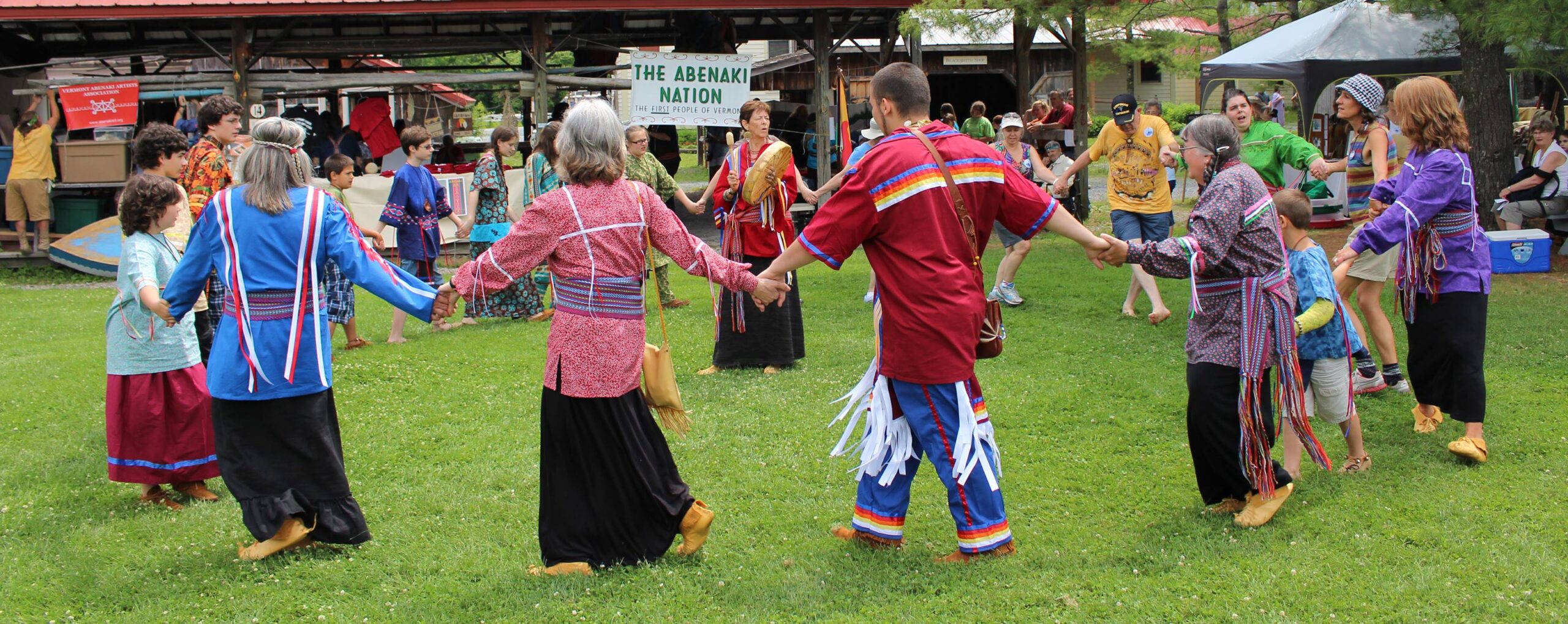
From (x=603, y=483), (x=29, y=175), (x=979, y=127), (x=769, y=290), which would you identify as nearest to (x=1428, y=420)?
(x=769, y=290)

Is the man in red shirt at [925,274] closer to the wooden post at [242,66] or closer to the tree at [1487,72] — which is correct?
the tree at [1487,72]

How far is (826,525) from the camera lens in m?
4.86

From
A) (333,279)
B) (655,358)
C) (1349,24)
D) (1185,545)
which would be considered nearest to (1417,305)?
(1185,545)

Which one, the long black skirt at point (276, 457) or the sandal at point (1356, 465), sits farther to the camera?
the sandal at point (1356, 465)

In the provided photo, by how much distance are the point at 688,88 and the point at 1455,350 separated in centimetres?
1067

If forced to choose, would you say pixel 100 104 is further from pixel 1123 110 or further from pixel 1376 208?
pixel 1376 208

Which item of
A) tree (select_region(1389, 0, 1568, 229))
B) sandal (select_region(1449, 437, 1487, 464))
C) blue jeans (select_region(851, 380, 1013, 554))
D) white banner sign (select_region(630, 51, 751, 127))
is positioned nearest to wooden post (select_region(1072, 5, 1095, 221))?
white banner sign (select_region(630, 51, 751, 127))

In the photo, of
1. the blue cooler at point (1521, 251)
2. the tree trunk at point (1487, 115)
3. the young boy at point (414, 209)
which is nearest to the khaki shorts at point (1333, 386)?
the young boy at point (414, 209)

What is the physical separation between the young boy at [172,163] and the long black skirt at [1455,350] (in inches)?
228

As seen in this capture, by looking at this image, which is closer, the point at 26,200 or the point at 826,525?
the point at 826,525

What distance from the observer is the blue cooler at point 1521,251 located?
1062 cm

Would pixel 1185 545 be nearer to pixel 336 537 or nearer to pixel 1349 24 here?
pixel 336 537

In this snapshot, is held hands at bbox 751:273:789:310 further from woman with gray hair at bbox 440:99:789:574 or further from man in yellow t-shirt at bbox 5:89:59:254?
man in yellow t-shirt at bbox 5:89:59:254

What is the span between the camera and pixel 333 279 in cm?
791
